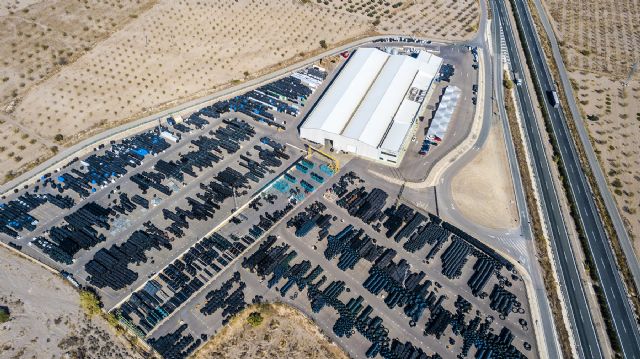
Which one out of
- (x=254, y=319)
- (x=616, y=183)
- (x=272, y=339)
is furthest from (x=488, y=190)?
(x=254, y=319)

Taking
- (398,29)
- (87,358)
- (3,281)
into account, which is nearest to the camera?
(87,358)

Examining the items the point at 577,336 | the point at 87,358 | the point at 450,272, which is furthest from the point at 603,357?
the point at 87,358

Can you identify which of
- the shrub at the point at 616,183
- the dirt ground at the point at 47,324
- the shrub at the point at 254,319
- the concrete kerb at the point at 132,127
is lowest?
the dirt ground at the point at 47,324

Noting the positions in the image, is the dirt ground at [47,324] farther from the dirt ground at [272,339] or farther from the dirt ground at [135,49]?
the dirt ground at [135,49]

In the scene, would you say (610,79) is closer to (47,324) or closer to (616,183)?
(616,183)

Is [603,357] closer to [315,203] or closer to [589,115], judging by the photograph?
[315,203]

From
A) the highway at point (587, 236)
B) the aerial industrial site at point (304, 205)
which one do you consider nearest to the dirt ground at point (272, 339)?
the aerial industrial site at point (304, 205)
